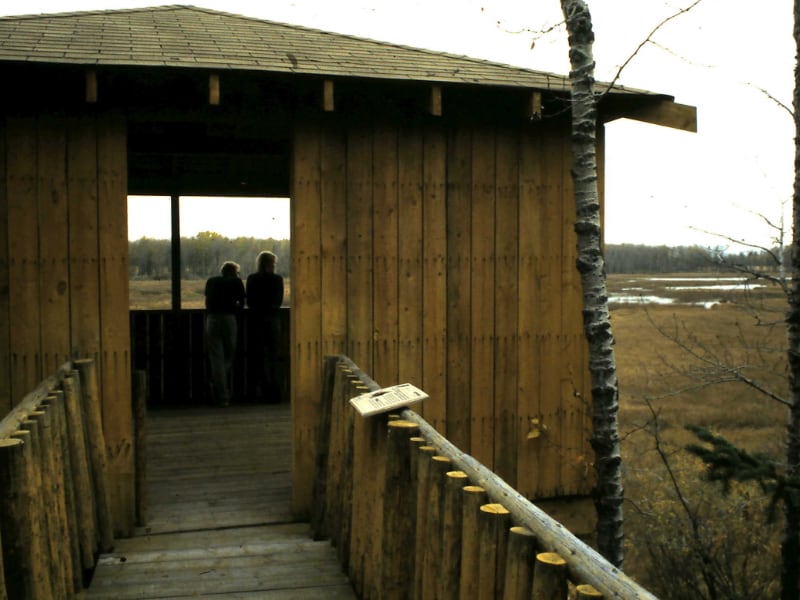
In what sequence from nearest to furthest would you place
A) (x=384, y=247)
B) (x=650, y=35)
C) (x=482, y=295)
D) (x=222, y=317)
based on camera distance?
(x=650, y=35) < (x=384, y=247) < (x=482, y=295) < (x=222, y=317)

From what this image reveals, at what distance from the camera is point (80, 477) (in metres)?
4.51

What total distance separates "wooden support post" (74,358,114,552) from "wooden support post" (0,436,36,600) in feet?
7.49

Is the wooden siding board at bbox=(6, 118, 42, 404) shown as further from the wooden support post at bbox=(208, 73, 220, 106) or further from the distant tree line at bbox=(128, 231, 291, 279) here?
the distant tree line at bbox=(128, 231, 291, 279)

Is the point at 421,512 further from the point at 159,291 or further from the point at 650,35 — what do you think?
the point at 159,291

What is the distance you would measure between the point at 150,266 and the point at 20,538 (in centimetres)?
1197

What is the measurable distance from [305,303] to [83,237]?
1.70 m

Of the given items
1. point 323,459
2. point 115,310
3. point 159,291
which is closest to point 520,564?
point 323,459

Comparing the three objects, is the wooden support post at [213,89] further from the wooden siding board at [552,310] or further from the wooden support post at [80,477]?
the wooden siding board at [552,310]

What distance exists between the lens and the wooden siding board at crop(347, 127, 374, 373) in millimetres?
6289

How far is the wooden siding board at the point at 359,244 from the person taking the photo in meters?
6.29

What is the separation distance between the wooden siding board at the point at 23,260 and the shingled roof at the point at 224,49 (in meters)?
0.70

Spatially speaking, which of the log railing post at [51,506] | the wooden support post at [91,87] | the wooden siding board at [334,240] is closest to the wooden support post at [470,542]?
the log railing post at [51,506]

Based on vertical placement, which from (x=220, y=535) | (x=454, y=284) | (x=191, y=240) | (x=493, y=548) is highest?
(x=191, y=240)

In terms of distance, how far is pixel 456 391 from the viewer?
6.64 metres
